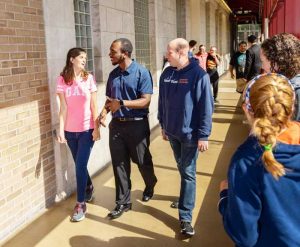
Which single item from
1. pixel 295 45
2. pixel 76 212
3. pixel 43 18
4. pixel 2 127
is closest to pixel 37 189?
pixel 76 212

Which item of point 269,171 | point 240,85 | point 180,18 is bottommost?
point 240,85

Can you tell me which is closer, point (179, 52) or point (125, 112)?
point (179, 52)

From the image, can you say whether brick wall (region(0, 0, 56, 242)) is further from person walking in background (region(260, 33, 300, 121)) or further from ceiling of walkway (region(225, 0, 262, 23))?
ceiling of walkway (region(225, 0, 262, 23))

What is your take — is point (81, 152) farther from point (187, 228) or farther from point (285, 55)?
point (285, 55)

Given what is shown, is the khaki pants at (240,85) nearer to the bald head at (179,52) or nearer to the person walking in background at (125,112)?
the person walking in background at (125,112)

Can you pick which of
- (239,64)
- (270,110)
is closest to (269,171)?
(270,110)

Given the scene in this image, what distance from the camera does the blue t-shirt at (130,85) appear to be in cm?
405

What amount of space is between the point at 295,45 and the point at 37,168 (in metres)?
2.94

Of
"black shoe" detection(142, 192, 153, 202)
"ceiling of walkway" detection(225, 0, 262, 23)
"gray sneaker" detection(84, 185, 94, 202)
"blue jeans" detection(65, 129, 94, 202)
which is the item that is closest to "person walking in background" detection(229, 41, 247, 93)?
"black shoe" detection(142, 192, 153, 202)

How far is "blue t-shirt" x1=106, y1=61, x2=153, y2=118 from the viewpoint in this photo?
13.3ft

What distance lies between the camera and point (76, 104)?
419 centimetres

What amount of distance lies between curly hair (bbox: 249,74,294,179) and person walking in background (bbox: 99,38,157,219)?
94.4 inches

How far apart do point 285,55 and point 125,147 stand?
2.05 m

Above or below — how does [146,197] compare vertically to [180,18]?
below
